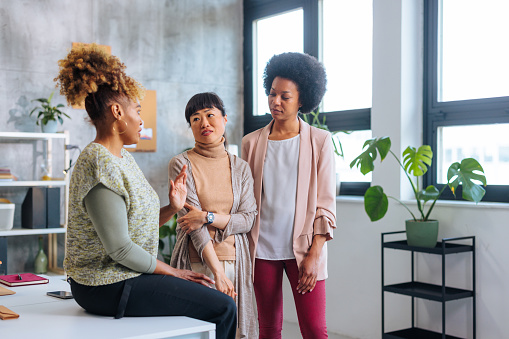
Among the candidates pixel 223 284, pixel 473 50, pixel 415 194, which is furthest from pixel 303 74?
pixel 473 50

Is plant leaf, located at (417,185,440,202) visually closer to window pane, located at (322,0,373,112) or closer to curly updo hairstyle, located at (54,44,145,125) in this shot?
window pane, located at (322,0,373,112)

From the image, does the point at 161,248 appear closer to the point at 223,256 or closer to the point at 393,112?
the point at 393,112

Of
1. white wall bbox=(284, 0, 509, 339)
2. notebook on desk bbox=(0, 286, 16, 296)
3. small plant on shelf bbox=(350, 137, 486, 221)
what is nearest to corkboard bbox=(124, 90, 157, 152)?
white wall bbox=(284, 0, 509, 339)

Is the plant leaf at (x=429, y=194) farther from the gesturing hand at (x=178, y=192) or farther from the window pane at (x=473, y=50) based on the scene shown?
the gesturing hand at (x=178, y=192)

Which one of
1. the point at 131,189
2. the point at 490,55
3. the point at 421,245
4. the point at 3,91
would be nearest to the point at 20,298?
the point at 131,189

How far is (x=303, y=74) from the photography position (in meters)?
2.43

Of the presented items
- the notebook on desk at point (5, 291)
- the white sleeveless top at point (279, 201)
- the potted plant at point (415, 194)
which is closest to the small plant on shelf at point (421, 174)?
Answer: the potted plant at point (415, 194)

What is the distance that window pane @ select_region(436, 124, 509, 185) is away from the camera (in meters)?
3.40

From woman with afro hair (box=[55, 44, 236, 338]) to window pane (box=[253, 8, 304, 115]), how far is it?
9.94ft

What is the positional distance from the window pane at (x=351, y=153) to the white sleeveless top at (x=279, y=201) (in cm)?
189

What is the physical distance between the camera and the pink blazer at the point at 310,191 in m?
2.30

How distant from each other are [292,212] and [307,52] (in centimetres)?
249

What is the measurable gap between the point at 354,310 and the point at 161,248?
5.03 feet

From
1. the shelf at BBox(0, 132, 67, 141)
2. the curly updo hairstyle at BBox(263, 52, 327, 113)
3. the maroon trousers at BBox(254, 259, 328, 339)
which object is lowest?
the maroon trousers at BBox(254, 259, 328, 339)
